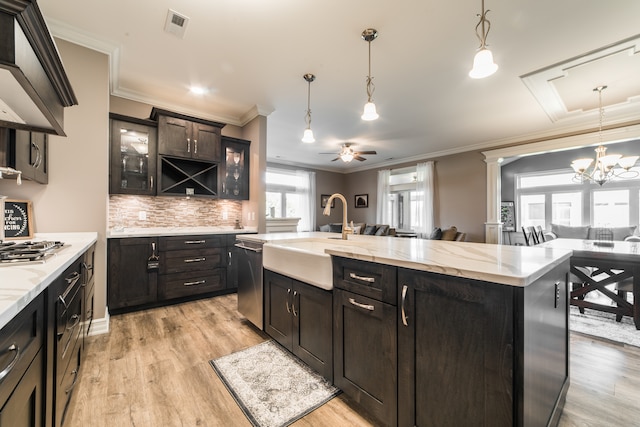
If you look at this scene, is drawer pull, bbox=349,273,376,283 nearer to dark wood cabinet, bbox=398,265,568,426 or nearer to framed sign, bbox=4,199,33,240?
dark wood cabinet, bbox=398,265,568,426

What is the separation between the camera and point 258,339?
7.59ft

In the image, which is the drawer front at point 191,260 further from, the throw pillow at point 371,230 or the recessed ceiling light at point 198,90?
the throw pillow at point 371,230

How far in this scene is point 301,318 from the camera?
5.94 ft

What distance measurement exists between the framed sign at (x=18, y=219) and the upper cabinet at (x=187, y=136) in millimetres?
1495

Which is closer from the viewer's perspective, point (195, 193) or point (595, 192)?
point (195, 193)

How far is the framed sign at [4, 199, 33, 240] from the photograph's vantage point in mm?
1921

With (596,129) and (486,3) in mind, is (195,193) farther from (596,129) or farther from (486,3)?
(596,129)

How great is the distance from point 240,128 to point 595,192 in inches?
310

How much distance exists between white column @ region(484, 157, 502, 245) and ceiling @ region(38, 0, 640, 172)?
116 cm

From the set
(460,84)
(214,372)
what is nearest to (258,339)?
(214,372)

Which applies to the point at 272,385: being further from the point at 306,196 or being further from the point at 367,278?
the point at 306,196

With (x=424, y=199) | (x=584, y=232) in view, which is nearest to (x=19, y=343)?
(x=424, y=199)

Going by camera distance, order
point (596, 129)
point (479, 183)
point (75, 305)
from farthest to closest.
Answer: point (479, 183)
point (596, 129)
point (75, 305)

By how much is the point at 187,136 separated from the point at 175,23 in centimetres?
152
